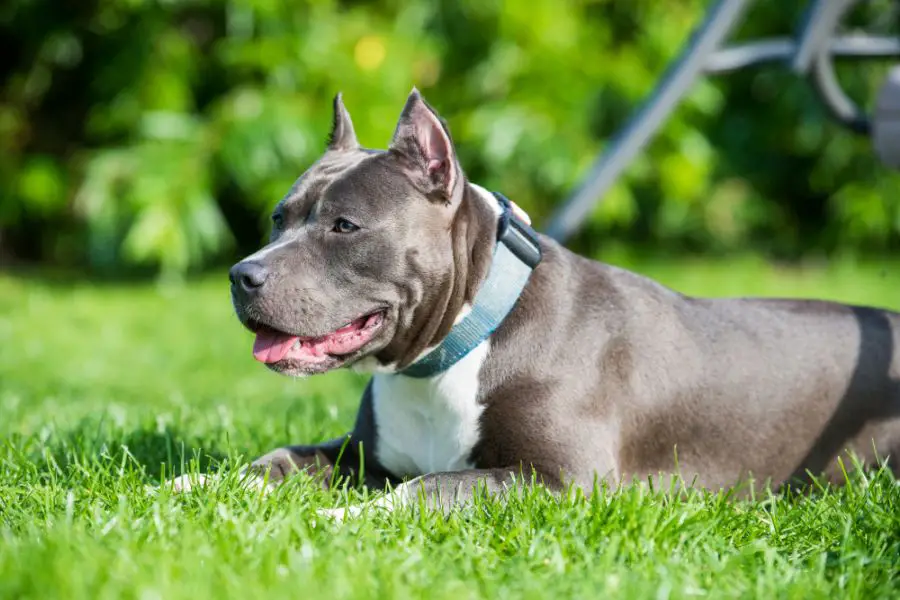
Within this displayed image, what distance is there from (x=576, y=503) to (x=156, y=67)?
7.76m

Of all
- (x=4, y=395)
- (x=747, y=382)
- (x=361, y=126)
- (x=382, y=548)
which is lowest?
(x=4, y=395)

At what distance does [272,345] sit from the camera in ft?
10.4

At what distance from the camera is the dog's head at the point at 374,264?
10.1 feet

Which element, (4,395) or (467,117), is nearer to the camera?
(4,395)

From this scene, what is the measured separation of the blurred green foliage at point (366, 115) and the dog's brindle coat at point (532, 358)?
5456 mm

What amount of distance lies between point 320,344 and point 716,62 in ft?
8.18

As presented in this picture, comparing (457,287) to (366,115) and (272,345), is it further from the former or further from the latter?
(366,115)

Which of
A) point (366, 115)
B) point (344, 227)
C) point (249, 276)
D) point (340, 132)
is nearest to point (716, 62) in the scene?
point (340, 132)

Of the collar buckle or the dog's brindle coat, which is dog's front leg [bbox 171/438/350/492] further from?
the collar buckle

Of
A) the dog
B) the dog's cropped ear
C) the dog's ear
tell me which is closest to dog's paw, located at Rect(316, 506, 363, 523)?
the dog

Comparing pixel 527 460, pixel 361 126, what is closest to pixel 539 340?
pixel 527 460

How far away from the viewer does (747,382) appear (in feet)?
11.3

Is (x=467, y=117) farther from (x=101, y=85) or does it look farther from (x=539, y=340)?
(x=539, y=340)

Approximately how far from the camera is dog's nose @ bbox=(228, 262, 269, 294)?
303cm
